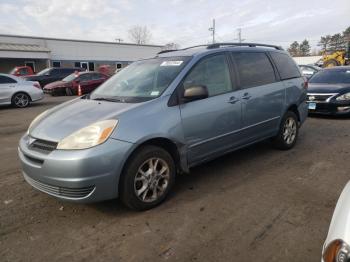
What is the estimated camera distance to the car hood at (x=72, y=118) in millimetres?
3383

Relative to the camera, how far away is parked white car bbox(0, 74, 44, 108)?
12.8 meters

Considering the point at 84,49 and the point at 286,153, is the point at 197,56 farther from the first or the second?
the point at 84,49

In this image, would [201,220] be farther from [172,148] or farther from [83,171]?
[83,171]

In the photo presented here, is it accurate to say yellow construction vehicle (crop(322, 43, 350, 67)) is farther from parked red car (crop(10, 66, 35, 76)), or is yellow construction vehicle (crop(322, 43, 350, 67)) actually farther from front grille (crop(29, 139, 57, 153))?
front grille (crop(29, 139, 57, 153))

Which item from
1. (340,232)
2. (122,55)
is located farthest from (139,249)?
(122,55)

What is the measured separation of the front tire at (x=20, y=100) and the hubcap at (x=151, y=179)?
37.5 feet

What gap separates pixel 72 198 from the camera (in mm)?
3227

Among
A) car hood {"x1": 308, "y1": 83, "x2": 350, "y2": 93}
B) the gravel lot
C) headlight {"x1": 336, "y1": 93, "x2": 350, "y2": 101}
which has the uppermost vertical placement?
car hood {"x1": 308, "y1": 83, "x2": 350, "y2": 93}

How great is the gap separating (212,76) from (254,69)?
3.41ft

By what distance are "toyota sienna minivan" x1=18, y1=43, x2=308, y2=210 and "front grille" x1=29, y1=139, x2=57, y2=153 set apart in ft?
0.04

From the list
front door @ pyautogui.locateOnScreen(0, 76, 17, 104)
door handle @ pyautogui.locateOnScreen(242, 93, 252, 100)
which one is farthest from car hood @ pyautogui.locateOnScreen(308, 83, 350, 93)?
front door @ pyautogui.locateOnScreen(0, 76, 17, 104)

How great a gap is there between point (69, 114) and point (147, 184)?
4.08ft

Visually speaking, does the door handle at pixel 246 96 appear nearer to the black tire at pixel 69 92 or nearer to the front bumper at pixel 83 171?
the front bumper at pixel 83 171

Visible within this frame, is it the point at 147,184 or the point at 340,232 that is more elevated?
the point at 340,232
